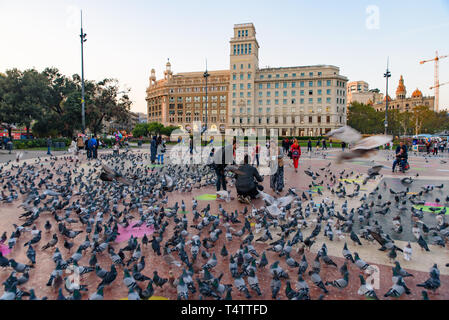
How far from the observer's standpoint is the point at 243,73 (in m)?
93.2

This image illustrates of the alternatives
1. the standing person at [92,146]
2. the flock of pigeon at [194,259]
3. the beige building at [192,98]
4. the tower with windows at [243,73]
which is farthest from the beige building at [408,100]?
the flock of pigeon at [194,259]

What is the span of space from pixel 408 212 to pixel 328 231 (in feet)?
10.8

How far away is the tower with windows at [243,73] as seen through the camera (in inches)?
3597

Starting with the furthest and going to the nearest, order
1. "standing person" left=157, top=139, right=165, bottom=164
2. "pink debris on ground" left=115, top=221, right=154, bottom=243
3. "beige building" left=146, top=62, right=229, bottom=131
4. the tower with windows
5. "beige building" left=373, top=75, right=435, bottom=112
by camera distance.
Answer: "beige building" left=373, top=75, right=435, bottom=112 → "beige building" left=146, top=62, right=229, bottom=131 → the tower with windows → "standing person" left=157, top=139, right=165, bottom=164 → "pink debris on ground" left=115, top=221, right=154, bottom=243

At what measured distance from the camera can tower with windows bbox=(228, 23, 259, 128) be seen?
91.4 m

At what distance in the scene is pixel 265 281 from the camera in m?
3.71

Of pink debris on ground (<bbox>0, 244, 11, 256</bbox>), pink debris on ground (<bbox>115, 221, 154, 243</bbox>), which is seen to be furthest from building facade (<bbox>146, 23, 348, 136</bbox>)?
pink debris on ground (<bbox>0, 244, 11, 256</bbox>)

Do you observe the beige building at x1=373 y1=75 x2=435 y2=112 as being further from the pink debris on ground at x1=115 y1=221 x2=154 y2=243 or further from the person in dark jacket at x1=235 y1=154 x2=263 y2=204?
the pink debris on ground at x1=115 y1=221 x2=154 y2=243

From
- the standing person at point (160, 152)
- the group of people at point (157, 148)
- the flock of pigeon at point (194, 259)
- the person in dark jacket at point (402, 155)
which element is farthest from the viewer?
the standing person at point (160, 152)

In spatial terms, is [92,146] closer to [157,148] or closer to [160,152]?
[157,148]

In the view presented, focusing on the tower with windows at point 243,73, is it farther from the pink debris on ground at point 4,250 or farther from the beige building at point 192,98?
the pink debris on ground at point 4,250

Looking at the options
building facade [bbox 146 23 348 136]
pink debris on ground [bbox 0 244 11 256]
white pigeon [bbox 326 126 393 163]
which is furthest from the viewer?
building facade [bbox 146 23 348 136]

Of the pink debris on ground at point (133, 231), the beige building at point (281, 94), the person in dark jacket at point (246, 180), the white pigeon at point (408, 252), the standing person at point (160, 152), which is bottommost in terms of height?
the pink debris on ground at point (133, 231)

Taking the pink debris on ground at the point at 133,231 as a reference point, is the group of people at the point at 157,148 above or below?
above
